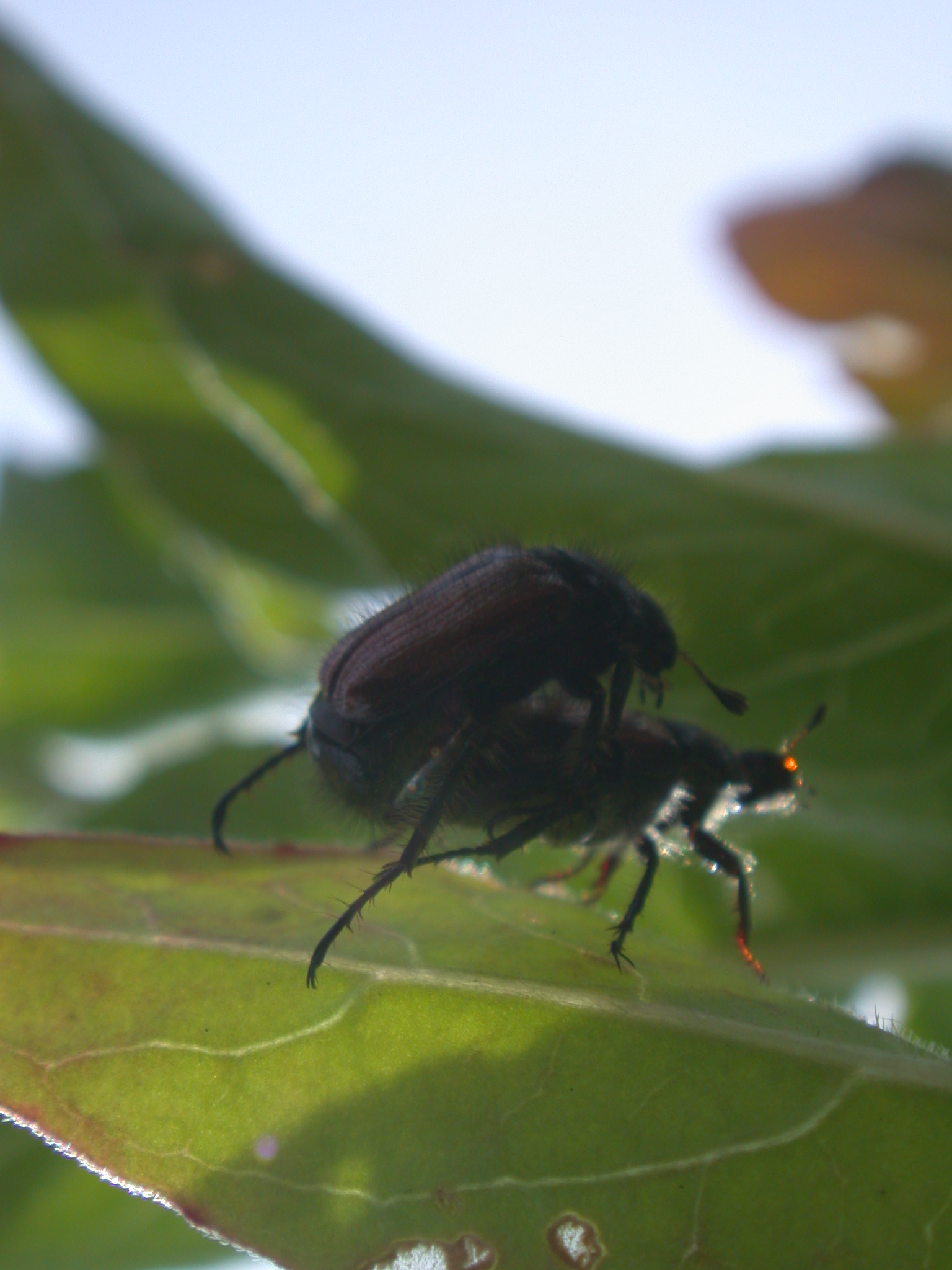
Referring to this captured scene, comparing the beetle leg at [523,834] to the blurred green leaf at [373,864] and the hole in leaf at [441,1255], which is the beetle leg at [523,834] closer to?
the blurred green leaf at [373,864]

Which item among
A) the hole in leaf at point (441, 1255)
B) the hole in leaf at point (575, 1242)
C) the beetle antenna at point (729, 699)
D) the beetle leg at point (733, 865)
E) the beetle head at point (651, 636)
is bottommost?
the beetle leg at point (733, 865)

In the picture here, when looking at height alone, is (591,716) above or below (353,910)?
above

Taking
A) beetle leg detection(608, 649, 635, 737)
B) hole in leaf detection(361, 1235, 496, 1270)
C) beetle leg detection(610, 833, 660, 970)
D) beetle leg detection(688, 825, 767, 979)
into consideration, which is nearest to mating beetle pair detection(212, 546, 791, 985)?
beetle leg detection(608, 649, 635, 737)

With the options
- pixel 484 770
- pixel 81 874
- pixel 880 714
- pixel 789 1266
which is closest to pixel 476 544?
pixel 484 770

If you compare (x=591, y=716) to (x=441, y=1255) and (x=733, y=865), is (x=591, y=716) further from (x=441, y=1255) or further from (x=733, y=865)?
(x=441, y=1255)

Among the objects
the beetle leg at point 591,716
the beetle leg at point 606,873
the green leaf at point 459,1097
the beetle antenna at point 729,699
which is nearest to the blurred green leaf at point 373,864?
the green leaf at point 459,1097

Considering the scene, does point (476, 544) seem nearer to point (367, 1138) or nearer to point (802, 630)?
point (802, 630)

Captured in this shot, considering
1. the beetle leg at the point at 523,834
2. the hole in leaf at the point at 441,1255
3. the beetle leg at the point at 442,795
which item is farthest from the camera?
the beetle leg at the point at 523,834

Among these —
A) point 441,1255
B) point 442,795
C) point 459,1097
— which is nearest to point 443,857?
point 442,795
